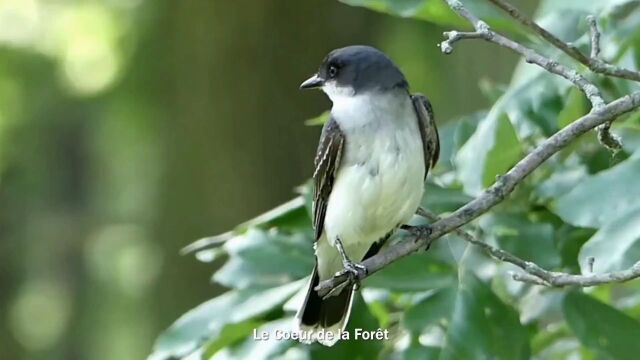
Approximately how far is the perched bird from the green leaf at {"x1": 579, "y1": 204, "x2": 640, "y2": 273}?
0.37 meters

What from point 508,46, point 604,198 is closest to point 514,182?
point 508,46

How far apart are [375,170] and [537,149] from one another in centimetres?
56

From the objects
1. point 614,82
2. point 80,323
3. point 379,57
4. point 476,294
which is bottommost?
point 80,323

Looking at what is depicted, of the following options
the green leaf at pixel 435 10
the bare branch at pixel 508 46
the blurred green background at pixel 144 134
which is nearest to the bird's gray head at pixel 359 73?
the green leaf at pixel 435 10

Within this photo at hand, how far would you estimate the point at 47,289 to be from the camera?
5.71 m

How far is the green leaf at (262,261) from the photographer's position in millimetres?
2502

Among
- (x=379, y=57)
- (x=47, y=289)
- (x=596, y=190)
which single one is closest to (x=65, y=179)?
(x=47, y=289)

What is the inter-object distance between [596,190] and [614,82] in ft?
1.42

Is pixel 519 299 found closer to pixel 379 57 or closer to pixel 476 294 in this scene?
pixel 476 294

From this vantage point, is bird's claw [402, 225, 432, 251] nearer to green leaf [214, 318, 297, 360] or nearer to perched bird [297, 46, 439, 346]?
perched bird [297, 46, 439, 346]

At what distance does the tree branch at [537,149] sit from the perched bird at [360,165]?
34cm

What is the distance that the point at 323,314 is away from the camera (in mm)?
2561

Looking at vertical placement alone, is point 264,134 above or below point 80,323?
above

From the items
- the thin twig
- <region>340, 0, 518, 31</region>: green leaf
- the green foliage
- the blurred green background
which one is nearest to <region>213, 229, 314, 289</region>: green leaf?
the green foliage
